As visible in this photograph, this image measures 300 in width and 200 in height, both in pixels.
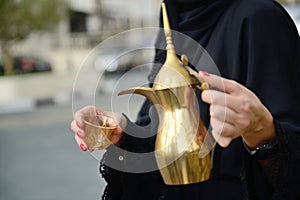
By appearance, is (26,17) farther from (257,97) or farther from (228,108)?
(228,108)

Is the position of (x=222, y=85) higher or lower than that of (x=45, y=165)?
higher

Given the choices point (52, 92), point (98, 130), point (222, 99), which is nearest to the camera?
point (222, 99)

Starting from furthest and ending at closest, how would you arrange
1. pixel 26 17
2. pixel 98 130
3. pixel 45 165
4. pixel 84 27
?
pixel 84 27
pixel 26 17
pixel 45 165
pixel 98 130

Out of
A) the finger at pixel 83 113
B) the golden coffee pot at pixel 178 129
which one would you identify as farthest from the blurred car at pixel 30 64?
the golden coffee pot at pixel 178 129

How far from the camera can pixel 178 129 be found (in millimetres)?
922

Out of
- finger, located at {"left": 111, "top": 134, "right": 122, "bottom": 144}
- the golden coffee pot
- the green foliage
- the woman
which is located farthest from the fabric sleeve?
the green foliage

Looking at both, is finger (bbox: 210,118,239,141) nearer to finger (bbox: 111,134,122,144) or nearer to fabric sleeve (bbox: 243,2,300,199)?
fabric sleeve (bbox: 243,2,300,199)

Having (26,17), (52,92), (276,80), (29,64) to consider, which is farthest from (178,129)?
(29,64)

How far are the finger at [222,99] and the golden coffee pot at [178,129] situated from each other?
97mm

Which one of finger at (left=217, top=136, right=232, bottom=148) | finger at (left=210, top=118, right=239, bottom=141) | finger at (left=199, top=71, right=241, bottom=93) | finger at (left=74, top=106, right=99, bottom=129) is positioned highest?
finger at (left=199, top=71, right=241, bottom=93)

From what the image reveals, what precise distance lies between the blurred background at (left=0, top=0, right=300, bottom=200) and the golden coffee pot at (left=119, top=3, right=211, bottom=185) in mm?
78

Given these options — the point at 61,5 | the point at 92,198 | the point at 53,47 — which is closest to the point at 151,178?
the point at 92,198

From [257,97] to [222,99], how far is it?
18 centimetres

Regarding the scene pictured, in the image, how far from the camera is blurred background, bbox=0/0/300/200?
1.10m
